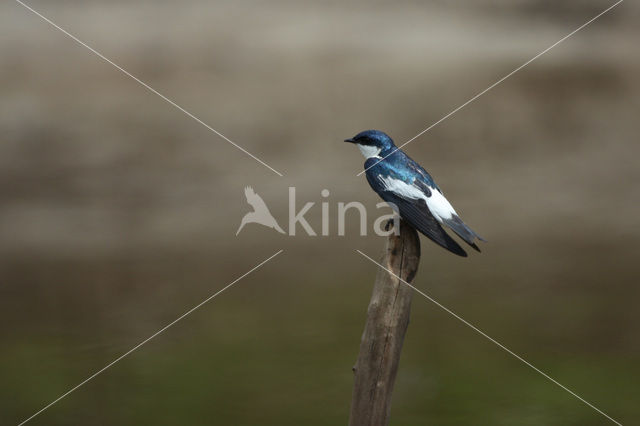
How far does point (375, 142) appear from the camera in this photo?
267cm

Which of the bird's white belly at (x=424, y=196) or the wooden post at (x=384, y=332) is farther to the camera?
the bird's white belly at (x=424, y=196)

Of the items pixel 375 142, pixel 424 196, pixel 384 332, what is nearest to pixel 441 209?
pixel 424 196

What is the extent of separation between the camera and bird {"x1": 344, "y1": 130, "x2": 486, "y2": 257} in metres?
2.42

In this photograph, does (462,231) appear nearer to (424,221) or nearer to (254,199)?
(424,221)

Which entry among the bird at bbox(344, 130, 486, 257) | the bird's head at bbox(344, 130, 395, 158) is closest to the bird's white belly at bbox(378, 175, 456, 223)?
the bird at bbox(344, 130, 486, 257)

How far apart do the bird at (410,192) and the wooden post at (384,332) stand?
86 mm

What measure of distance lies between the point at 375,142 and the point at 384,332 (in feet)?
2.43

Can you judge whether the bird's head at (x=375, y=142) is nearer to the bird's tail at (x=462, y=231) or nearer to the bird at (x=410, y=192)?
the bird at (x=410, y=192)

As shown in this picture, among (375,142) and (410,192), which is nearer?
(410,192)

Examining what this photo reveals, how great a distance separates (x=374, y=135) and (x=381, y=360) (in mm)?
836

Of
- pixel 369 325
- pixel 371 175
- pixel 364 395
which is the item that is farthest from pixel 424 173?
pixel 364 395

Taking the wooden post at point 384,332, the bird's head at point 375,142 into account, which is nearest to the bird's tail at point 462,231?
the wooden post at point 384,332

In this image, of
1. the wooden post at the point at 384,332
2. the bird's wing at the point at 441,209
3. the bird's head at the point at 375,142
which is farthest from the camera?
the bird's head at the point at 375,142

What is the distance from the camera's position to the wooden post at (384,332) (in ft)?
7.64
